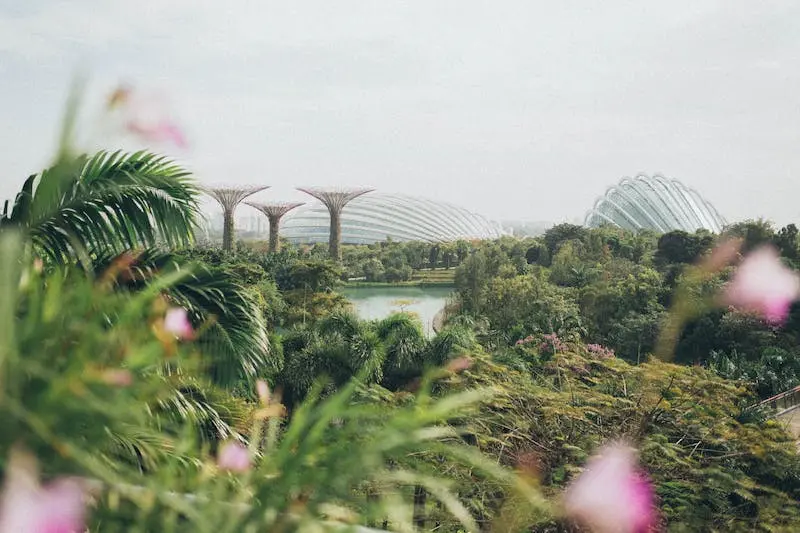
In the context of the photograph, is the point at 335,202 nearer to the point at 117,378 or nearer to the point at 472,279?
the point at 472,279

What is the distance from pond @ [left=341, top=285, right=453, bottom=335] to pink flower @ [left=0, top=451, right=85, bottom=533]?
89.1ft

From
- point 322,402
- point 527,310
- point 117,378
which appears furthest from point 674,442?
point 527,310

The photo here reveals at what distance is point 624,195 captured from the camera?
58344mm

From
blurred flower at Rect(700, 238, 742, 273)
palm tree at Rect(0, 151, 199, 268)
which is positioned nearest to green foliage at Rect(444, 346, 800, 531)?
palm tree at Rect(0, 151, 199, 268)

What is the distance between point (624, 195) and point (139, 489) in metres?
60.1

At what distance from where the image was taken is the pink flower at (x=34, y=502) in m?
0.97

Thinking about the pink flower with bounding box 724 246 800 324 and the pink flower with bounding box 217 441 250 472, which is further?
the pink flower with bounding box 724 246 800 324

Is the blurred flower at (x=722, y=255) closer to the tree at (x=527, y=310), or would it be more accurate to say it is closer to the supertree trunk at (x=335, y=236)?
the tree at (x=527, y=310)

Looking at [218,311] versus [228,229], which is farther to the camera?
[228,229]

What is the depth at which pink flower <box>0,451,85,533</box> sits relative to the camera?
965 millimetres

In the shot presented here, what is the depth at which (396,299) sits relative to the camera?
33.8m

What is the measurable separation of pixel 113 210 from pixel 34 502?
113 inches

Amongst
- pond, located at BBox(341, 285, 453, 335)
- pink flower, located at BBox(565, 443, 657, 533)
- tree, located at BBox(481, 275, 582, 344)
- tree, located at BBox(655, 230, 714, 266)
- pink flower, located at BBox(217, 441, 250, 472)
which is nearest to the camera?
pink flower, located at BBox(217, 441, 250, 472)

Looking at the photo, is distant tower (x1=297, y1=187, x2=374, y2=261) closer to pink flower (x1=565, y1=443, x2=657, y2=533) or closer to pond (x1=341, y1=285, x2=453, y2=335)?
pond (x1=341, y1=285, x2=453, y2=335)
